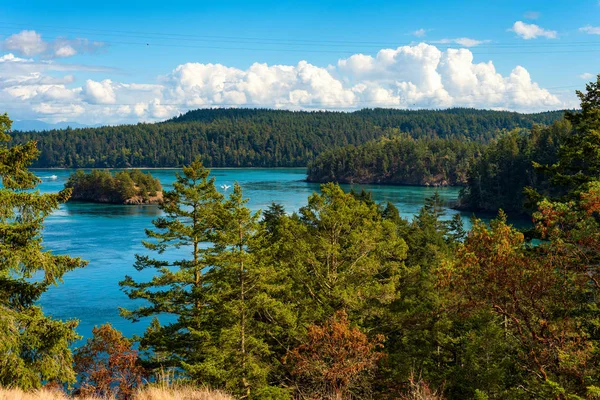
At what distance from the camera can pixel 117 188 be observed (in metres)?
111

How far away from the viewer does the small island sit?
109812 mm

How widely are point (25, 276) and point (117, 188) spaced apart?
10299 centimetres

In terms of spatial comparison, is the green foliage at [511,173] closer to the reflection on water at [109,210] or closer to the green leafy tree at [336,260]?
the reflection on water at [109,210]

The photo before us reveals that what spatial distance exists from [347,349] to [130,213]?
78.7 metres

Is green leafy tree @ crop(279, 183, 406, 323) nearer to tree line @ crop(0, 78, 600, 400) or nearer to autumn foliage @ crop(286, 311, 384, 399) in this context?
tree line @ crop(0, 78, 600, 400)

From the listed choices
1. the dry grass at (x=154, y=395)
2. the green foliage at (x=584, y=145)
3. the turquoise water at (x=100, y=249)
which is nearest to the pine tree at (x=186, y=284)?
the dry grass at (x=154, y=395)

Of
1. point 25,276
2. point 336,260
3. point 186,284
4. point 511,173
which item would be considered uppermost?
point 25,276

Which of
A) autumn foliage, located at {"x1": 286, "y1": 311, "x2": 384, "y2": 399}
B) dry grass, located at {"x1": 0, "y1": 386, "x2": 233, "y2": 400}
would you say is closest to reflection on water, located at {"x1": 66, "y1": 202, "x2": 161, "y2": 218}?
autumn foliage, located at {"x1": 286, "y1": 311, "x2": 384, "y2": 399}

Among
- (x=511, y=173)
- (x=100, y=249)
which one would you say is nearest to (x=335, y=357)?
(x=100, y=249)

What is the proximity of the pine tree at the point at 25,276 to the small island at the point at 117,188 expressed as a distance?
96.7 metres

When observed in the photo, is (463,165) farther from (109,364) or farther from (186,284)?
(186,284)

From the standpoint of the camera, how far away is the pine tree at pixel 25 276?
12016mm

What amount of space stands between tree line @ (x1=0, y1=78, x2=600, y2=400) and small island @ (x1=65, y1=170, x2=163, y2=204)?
279 feet

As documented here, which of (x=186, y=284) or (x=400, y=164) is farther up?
(x=400, y=164)
